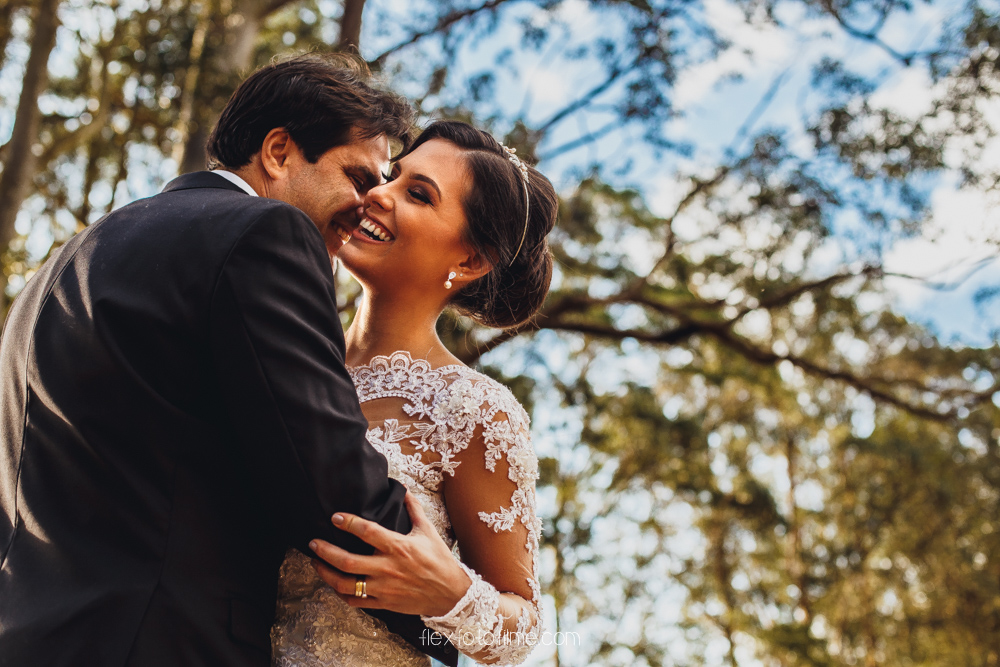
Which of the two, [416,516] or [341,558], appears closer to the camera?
[341,558]

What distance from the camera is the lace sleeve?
7.41ft

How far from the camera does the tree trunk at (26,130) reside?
7.39 m

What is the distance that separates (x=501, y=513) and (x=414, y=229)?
36.8 inches

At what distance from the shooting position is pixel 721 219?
973 centimetres

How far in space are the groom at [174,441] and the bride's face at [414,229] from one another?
779mm

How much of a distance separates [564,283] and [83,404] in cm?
1457

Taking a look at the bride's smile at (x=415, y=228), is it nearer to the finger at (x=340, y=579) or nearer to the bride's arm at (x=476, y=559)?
the bride's arm at (x=476, y=559)

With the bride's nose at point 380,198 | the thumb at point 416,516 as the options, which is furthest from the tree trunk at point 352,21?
the thumb at point 416,516

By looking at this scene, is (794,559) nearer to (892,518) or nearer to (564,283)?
(892,518)

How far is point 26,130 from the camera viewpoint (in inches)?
304

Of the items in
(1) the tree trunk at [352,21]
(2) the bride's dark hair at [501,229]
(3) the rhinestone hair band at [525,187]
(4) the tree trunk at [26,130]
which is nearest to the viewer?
(2) the bride's dark hair at [501,229]

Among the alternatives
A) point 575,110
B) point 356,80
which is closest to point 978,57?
point 575,110

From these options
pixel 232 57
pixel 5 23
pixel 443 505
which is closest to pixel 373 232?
pixel 443 505

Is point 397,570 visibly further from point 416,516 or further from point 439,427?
point 439,427
